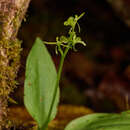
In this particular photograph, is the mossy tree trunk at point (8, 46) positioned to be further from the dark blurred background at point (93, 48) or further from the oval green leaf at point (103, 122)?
the dark blurred background at point (93, 48)

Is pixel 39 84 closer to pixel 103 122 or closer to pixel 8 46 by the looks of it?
pixel 8 46

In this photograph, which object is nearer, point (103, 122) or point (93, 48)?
point (103, 122)

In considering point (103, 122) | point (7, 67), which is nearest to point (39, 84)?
point (7, 67)

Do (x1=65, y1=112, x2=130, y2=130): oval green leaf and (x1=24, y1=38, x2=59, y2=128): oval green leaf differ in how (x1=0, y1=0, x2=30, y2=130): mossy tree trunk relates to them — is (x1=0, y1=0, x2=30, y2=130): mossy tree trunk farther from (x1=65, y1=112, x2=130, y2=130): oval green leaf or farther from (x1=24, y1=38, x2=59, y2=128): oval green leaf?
(x1=65, y1=112, x2=130, y2=130): oval green leaf

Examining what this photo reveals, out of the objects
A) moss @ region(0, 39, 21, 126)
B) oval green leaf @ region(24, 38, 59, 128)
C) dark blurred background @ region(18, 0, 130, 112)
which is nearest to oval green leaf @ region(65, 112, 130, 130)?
oval green leaf @ region(24, 38, 59, 128)

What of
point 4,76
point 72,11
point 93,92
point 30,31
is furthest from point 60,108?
point 72,11
